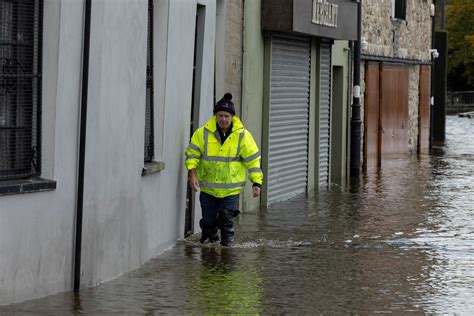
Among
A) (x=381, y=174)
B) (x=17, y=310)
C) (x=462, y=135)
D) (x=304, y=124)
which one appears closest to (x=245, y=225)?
(x=304, y=124)

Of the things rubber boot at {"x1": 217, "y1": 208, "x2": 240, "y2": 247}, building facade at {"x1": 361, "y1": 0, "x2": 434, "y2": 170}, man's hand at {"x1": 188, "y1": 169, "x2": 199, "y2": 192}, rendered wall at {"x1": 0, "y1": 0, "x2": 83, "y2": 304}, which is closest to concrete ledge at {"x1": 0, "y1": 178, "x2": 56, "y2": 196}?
rendered wall at {"x1": 0, "y1": 0, "x2": 83, "y2": 304}

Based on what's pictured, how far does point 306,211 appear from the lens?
1850 centimetres

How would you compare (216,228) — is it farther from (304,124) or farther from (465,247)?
(304,124)

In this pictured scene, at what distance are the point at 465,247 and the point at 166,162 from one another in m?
3.34

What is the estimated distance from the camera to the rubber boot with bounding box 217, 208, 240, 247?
13.8 meters

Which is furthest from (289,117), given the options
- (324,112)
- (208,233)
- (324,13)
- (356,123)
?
(208,233)

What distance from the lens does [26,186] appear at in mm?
9562

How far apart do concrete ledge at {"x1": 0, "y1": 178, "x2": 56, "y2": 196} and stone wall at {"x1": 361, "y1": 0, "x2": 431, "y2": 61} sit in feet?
62.6

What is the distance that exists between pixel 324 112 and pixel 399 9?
8.85m

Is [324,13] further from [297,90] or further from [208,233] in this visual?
[208,233]

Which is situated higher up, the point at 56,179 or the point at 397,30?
the point at 397,30

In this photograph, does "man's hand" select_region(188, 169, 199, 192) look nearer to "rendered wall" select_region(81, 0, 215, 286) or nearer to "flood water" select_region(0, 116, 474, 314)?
"rendered wall" select_region(81, 0, 215, 286)

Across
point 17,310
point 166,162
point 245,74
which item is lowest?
point 17,310

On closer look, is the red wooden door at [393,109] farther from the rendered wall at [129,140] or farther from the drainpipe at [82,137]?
the drainpipe at [82,137]
